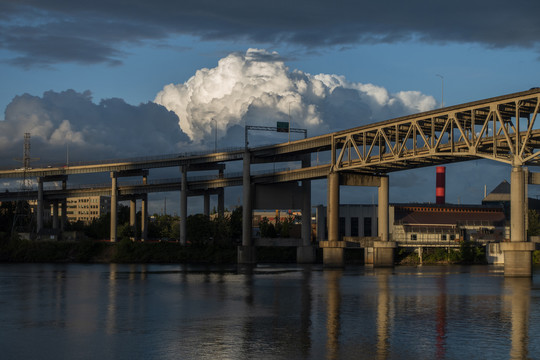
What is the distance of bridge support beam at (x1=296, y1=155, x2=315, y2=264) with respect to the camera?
160125 millimetres

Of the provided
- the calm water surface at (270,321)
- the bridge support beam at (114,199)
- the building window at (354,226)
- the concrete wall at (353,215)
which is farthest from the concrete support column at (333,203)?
the bridge support beam at (114,199)

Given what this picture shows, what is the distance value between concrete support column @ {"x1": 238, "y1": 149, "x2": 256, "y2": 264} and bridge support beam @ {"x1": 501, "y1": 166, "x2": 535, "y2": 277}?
69195 millimetres

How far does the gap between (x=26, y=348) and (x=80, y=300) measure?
87.1 feet

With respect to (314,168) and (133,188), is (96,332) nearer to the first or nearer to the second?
(314,168)

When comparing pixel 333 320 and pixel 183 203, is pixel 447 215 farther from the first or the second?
pixel 333 320

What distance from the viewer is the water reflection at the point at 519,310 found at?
3975cm

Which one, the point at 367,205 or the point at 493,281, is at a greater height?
the point at 367,205

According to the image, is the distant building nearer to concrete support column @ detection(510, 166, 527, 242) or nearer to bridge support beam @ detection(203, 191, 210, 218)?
bridge support beam @ detection(203, 191, 210, 218)

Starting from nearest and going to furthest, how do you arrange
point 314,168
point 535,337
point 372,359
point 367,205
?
point 372,359
point 535,337
point 314,168
point 367,205

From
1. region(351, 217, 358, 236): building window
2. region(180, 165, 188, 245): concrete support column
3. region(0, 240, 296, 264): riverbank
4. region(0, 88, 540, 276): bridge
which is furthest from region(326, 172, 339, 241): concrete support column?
region(351, 217, 358, 236): building window

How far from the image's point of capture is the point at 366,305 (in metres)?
62.2

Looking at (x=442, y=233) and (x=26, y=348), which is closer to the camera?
(x=26, y=348)

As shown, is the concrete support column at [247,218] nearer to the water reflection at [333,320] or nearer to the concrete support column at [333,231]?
the concrete support column at [333,231]

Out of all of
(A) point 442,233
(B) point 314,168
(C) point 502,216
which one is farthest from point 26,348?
(C) point 502,216
